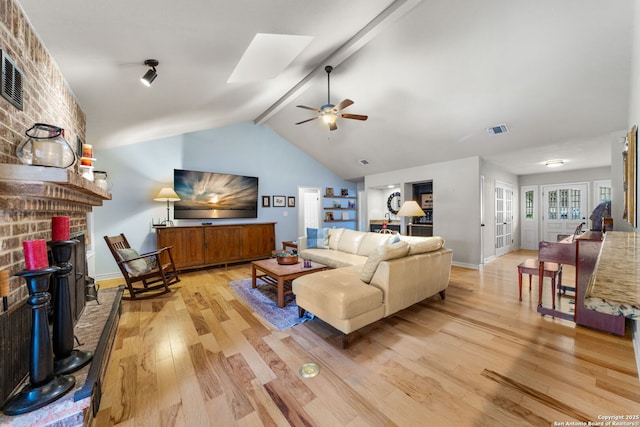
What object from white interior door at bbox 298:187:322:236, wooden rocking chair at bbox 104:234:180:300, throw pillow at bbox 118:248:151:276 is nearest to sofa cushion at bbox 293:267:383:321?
wooden rocking chair at bbox 104:234:180:300

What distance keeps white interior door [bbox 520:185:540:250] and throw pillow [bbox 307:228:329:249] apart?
618 centimetres

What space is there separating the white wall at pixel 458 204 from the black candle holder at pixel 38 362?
18.4ft

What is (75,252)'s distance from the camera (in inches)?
85.3

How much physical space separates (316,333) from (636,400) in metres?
2.08

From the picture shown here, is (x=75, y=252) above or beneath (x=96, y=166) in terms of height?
beneath

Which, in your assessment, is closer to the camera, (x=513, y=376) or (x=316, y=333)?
(x=513, y=376)

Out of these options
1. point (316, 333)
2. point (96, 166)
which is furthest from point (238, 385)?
point (96, 166)

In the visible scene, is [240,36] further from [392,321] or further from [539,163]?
[539,163]

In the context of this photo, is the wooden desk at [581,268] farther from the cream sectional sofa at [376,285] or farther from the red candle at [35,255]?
the red candle at [35,255]

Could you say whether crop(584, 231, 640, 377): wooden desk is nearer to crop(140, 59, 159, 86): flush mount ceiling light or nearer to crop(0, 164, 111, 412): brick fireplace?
crop(0, 164, 111, 412): brick fireplace

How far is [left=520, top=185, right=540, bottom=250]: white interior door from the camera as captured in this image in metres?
6.91

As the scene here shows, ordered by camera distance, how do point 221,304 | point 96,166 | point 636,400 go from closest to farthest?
point 636,400, point 221,304, point 96,166

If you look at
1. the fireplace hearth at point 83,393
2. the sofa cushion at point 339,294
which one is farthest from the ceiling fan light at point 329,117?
the fireplace hearth at point 83,393

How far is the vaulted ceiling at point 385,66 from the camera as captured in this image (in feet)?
5.64
